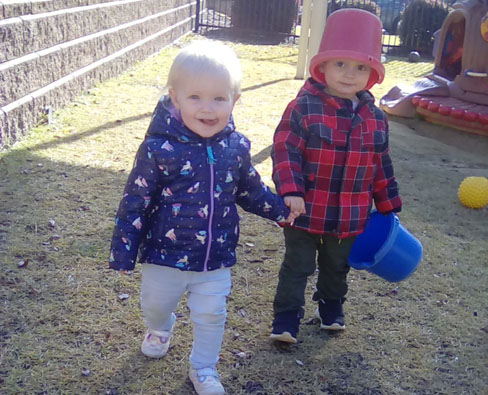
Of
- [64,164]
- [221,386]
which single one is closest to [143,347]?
[221,386]

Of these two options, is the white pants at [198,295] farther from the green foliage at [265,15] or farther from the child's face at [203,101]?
the green foliage at [265,15]

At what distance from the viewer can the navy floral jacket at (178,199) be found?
7.27 feet

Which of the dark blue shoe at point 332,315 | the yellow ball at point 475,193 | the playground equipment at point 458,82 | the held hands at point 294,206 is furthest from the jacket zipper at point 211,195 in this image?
the playground equipment at point 458,82

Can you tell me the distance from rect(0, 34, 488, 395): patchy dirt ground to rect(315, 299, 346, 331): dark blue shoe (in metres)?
0.05

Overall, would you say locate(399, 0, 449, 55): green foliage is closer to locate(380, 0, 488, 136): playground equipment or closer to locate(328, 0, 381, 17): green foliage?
locate(328, 0, 381, 17): green foliage

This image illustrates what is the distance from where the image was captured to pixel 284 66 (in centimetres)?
1112

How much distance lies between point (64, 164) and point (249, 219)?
164 cm

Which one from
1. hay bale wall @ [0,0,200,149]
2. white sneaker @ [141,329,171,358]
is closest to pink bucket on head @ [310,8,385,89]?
white sneaker @ [141,329,171,358]

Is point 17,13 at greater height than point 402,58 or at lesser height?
greater

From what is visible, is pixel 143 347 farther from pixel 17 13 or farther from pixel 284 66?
pixel 284 66

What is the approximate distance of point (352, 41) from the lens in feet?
8.59

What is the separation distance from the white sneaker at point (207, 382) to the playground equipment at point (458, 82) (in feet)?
16.1

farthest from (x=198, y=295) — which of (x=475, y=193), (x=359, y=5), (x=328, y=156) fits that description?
(x=359, y=5)

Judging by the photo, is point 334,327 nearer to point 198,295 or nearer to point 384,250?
point 384,250
